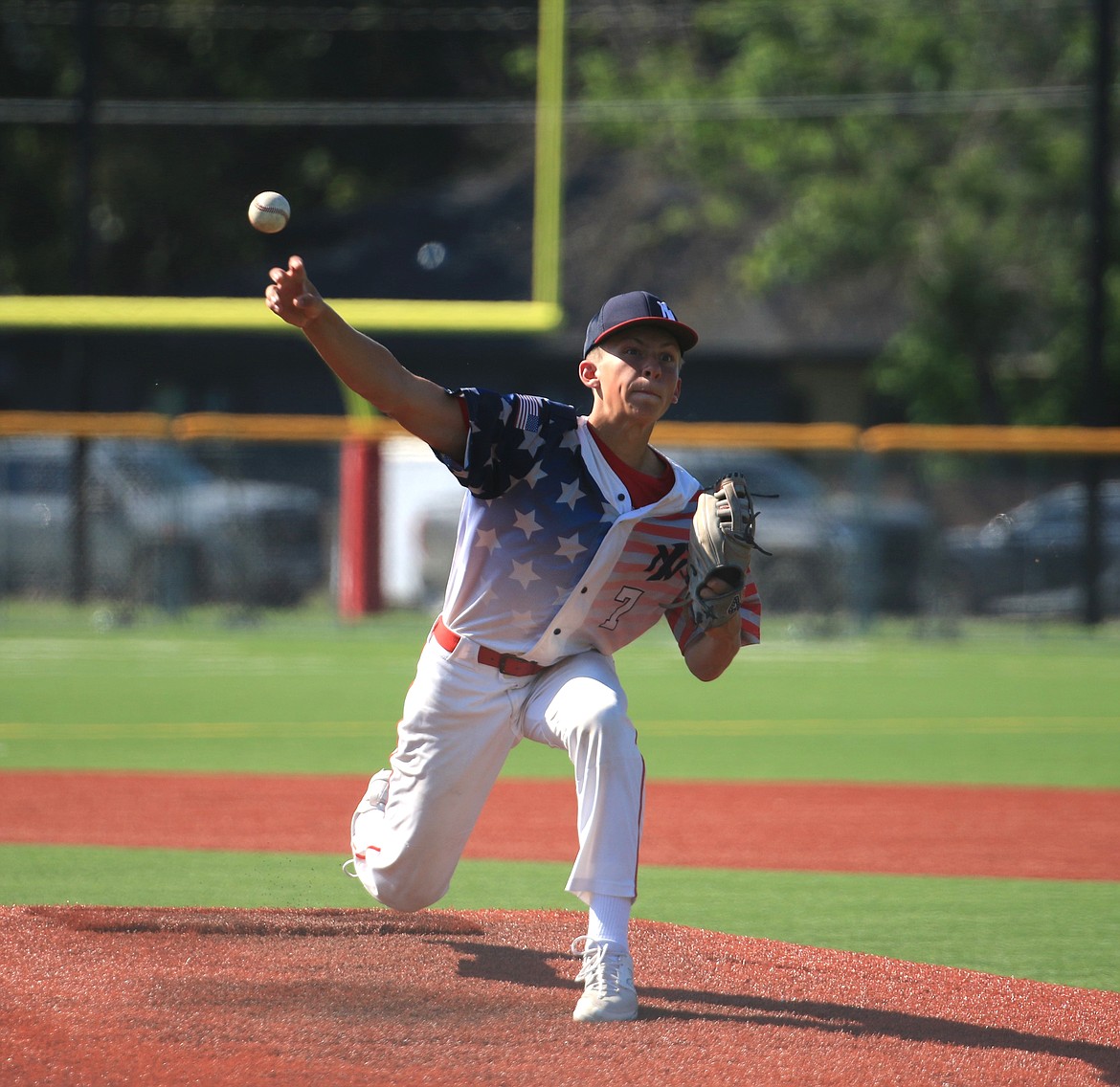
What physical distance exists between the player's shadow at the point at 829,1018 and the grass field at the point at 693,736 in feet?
2.79

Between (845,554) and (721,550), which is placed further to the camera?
(845,554)

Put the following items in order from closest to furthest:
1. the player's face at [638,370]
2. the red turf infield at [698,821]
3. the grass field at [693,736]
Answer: the player's face at [638,370]
the grass field at [693,736]
the red turf infield at [698,821]

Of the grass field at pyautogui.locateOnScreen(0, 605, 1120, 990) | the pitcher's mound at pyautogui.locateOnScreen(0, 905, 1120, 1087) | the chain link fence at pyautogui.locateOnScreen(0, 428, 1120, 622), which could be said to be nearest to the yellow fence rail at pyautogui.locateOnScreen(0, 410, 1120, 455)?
the chain link fence at pyautogui.locateOnScreen(0, 428, 1120, 622)

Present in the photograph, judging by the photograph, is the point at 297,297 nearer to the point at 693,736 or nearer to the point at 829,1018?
the point at 829,1018

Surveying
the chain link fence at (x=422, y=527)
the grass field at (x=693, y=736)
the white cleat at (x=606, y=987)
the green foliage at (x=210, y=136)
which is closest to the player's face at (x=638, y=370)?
the white cleat at (x=606, y=987)

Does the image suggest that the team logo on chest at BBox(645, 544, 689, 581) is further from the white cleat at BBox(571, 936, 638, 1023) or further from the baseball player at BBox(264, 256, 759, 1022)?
the white cleat at BBox(571, 936, 638, 1023)

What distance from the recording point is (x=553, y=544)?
457 cm

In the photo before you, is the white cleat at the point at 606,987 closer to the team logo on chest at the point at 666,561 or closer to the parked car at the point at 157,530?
the team logo on chest at the point at 666,561

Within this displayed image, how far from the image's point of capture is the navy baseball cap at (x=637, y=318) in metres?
4.51

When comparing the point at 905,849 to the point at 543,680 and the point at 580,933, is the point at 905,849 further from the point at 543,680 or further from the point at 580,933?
the point at 543,680

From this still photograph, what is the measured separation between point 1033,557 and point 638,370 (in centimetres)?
1310

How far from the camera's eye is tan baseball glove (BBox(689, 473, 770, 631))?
4336 mm

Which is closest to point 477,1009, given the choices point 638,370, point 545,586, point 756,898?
point 545,586

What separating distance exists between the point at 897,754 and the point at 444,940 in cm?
533
